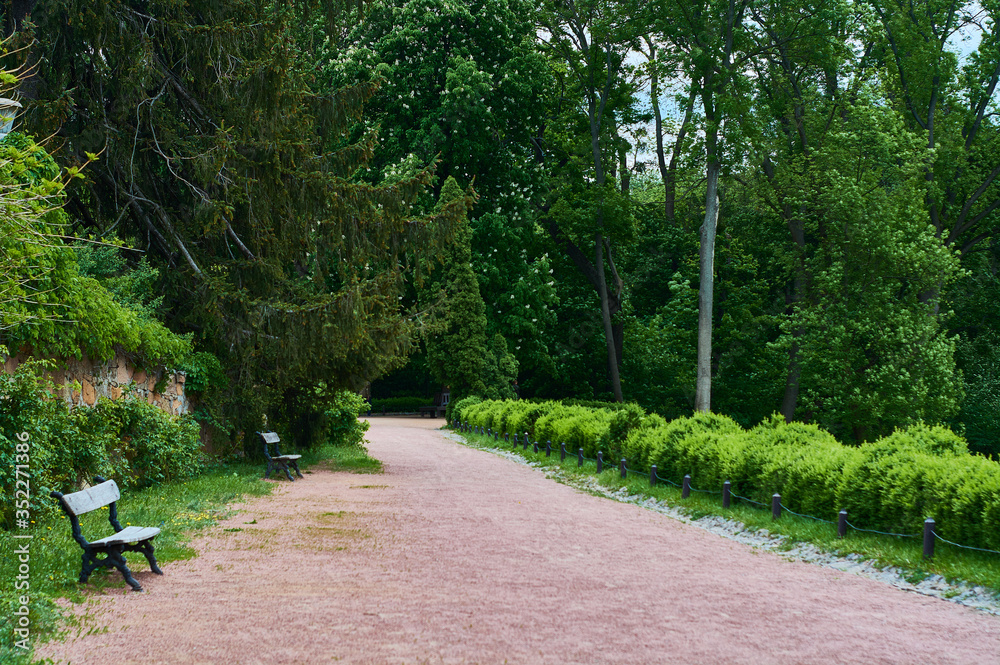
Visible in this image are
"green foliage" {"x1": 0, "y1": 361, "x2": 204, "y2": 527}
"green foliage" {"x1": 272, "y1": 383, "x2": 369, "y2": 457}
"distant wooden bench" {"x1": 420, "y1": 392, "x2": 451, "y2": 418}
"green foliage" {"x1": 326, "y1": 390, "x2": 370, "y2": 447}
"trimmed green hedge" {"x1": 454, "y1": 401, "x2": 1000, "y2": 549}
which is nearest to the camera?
"green foliage" {"x1": 0, "y1": 361, "x2": 204, "y2": 527}

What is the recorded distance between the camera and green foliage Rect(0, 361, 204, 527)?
8.11 metres

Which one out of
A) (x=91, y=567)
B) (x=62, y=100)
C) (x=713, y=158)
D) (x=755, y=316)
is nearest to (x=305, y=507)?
(x=91, y=567)

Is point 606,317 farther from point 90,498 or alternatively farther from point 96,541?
point 96,541

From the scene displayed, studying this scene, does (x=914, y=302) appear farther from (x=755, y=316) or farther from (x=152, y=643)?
(x=152, y=643)

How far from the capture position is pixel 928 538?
9.15 m

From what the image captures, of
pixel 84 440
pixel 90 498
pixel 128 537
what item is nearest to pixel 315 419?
pixel 84 440

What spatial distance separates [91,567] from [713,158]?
76.7ft

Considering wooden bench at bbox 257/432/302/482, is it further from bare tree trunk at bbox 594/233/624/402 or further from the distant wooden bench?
the distant wooden bench

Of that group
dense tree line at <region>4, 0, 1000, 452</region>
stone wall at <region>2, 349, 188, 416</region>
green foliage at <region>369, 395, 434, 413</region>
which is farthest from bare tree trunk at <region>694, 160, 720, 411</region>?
green foliage at <region>369, 395, 434, 413</region>

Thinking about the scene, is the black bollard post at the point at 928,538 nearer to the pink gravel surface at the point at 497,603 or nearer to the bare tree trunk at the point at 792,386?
the pink gravel surface at the point at 497,603

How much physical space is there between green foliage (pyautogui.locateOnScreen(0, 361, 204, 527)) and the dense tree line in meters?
2.70

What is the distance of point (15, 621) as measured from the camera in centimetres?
535

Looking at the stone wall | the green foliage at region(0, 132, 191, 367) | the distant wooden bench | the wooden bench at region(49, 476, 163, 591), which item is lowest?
the distant wooden bench

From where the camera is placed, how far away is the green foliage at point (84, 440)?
8109 millimetres
